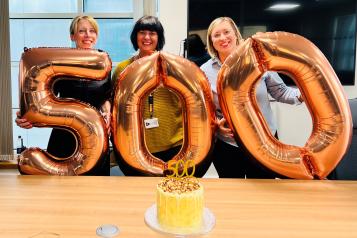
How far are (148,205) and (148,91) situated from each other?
1.47ft

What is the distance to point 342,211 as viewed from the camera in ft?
3.43

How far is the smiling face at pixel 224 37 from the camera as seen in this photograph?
1.67m

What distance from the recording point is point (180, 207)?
884 millimetres

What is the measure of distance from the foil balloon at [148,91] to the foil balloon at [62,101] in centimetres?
8

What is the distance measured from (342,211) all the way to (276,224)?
239 millimetres

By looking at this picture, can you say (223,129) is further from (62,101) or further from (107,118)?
(62,101)

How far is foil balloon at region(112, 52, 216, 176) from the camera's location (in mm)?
1284

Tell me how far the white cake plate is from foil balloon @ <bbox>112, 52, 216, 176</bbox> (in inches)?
12.2

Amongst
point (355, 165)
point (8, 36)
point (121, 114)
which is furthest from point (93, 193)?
point (8, 36)

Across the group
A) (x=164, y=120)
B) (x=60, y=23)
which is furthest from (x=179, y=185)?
(x=60, y=23)

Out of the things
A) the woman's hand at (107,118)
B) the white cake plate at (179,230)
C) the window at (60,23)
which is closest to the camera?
the white cake plate at (179,230)

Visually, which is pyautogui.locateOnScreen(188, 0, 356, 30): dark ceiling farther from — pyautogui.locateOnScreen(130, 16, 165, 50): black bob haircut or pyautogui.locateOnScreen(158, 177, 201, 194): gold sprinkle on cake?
pyautogui.locateOnScreen(158, 177, 201, 194): gold sprinkle on cake

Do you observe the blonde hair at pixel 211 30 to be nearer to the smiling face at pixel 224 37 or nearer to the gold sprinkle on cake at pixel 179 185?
the smiling face at pixel 224 37

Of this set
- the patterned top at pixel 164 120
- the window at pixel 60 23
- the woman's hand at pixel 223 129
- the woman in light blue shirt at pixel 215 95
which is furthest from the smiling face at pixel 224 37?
the window at pixel 60 23
